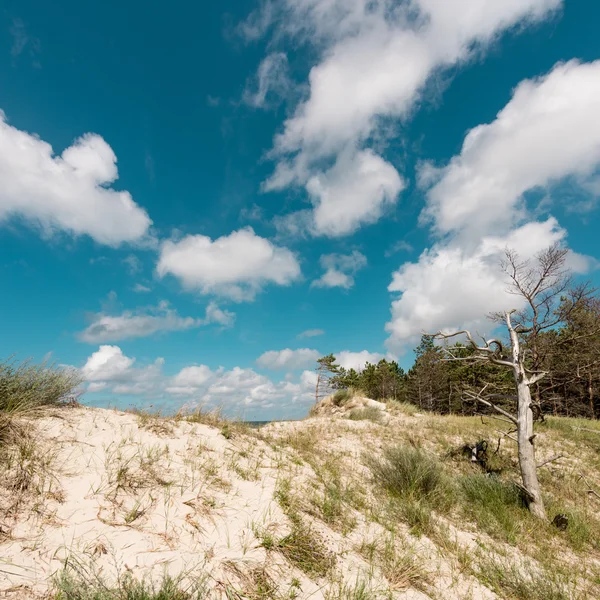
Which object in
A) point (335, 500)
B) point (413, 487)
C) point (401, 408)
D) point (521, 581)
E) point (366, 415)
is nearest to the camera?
point (521, 581)

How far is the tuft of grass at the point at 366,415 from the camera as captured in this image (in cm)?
1665

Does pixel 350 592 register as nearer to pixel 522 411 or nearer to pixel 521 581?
pixel 521 581

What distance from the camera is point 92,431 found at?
254 inches

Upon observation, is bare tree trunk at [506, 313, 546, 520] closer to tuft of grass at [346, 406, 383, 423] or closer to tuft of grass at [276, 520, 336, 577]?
tuft of grass at [276, 520, 336, 577]

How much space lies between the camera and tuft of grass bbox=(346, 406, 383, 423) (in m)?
16.7

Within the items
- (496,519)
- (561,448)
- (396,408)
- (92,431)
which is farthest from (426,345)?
(92,431)

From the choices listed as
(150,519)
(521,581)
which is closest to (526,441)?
(521,581)

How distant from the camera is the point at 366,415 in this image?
56.4 feet

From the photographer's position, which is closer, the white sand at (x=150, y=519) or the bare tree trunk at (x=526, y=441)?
the white sand at (x=150, y=519)

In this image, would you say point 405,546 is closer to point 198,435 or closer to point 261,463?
point 261,463

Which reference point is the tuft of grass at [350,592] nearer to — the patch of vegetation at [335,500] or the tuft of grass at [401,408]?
the patch of vegetation at [335,500]

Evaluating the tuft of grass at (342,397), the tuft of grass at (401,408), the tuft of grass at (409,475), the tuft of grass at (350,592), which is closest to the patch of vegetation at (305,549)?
the tuft of grass at (350,592)

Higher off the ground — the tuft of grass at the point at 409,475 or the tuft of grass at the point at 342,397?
the tuft of grass at the point at 342,397

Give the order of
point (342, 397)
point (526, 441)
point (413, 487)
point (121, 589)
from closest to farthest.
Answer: point (121, 589)
point (413, 487)
point (526, 441)
point (342, 397)
